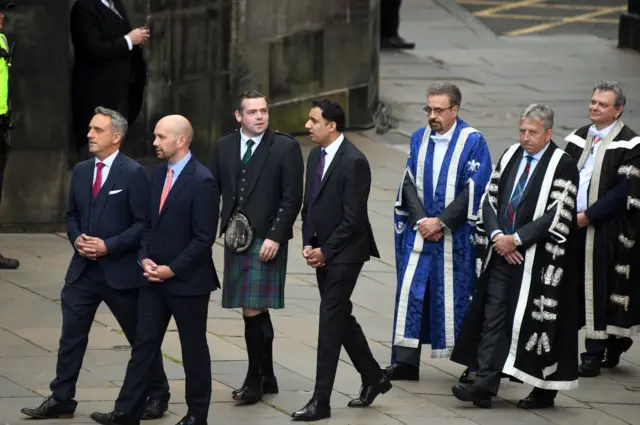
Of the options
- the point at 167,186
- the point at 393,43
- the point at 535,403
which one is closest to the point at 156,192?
the point at 167,186

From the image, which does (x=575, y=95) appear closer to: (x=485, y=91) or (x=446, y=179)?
(x=485, y=91)

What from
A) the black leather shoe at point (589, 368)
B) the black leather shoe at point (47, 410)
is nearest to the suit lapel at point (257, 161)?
the black leather shoe at point (47, 410)

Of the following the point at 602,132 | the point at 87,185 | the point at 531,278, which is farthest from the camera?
the point at 602,132

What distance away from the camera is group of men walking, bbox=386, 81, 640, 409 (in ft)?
33.4

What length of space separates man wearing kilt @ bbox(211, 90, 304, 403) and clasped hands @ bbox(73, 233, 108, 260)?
89 cm

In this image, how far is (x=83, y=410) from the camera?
385 inches

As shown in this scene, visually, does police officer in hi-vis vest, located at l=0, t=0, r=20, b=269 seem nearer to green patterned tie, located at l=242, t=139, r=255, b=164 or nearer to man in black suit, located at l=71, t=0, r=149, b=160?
man in black suit, located at l=71, t=0, r=149, b=160

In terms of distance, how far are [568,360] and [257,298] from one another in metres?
1.94

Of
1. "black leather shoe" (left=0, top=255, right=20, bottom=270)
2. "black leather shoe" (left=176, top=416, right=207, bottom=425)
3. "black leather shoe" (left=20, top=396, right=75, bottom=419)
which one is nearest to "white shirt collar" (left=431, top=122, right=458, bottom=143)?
"black leather shoe" (left=176, top=416, right=207, bottom=425)

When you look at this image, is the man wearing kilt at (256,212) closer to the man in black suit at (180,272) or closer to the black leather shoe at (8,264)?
the man in black suit at (180,272)

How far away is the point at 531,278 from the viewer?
10.2m

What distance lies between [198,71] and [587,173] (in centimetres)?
579

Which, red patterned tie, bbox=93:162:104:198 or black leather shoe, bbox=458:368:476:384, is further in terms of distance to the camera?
black leather shoe, bbox=458:368:476:384

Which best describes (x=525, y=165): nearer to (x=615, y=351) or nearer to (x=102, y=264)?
(x=615, y=351)
